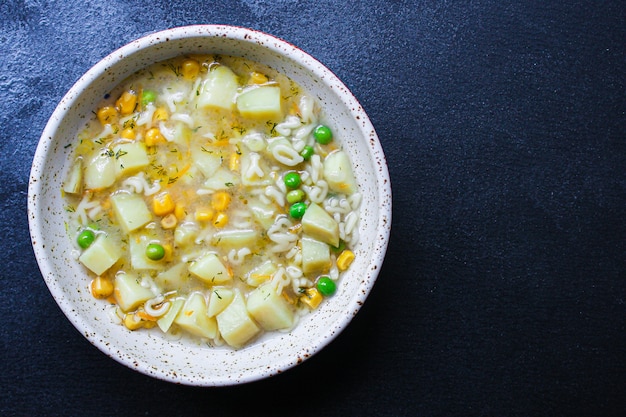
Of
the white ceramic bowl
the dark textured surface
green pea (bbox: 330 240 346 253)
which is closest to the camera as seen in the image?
the white ceramic bowl

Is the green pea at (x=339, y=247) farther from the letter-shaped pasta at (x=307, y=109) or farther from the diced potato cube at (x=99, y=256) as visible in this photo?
the diced potato cube at (x=99, y=256)

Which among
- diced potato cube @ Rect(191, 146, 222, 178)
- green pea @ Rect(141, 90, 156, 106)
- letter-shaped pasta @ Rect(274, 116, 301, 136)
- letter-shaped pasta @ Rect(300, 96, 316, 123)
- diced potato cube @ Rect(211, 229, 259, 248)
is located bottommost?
diced potato cube @ Rect(211, 229, 259, 248)

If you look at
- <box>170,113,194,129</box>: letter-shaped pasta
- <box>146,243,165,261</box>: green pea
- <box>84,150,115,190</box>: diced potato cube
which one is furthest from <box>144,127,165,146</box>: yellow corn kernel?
<box>146,243,165,261</box>: green pea

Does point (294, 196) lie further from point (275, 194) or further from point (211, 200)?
point (211, 200)

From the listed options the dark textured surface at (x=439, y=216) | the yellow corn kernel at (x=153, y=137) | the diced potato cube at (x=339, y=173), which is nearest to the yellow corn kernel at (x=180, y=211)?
the yellow corn kernel at (x=153, y=137)

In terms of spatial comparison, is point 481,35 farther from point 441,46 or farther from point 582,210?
point 582,210

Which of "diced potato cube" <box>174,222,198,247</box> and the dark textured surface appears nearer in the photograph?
"diced potato cube" <box>174,222,198,247</box>

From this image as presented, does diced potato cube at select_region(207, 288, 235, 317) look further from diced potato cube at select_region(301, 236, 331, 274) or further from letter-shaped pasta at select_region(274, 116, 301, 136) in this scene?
letter-shaped pasta at select_region(274, 116, 301, 136)
